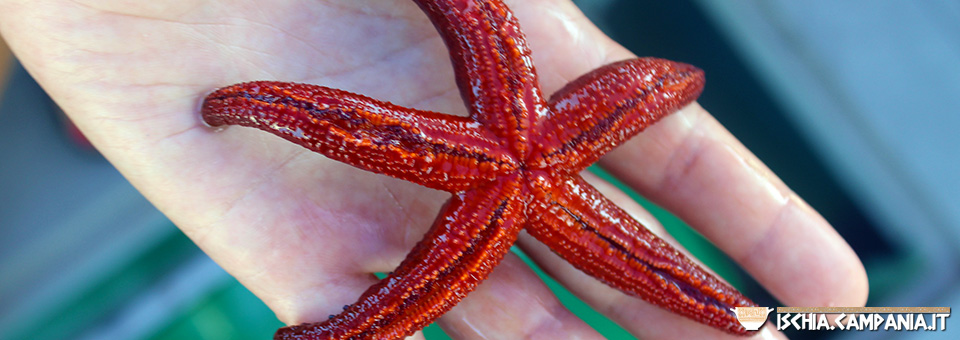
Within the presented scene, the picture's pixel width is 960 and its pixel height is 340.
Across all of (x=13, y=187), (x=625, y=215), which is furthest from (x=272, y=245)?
(x=13, y=187)

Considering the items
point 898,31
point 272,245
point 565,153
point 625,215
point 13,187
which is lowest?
point 13,187

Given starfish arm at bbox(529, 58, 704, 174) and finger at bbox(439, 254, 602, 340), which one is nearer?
starfish arm at bbox(529, 58, 704, 174)

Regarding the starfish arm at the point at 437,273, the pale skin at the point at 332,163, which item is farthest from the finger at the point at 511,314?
the starfish arm at the point at 437,273

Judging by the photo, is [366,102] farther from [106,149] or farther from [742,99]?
[742,99]

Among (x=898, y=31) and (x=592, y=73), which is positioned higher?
(x=898, y=31)

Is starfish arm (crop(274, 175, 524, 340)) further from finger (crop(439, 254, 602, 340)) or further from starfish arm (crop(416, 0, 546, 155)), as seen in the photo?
finger (crop(439, 254, 602, 340))

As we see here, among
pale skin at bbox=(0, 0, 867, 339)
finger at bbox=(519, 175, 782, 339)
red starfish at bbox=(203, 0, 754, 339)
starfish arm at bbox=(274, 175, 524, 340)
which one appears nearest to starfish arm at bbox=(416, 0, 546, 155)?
red starfish at bbox=(203, 0, 754, 339)

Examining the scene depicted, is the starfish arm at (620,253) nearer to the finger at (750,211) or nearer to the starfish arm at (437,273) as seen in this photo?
the starfish arm at (437,273)
